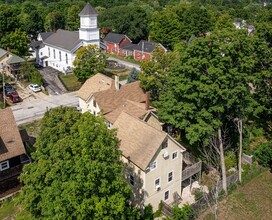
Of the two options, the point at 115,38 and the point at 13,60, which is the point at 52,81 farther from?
the point at 115,38

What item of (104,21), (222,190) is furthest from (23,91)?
(104,21)

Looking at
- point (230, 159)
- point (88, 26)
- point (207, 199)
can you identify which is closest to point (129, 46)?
point (88, 26)

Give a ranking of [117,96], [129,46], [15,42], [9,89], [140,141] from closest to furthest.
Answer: [140,141], [117,96], [9,89], [15,42], [129,46]

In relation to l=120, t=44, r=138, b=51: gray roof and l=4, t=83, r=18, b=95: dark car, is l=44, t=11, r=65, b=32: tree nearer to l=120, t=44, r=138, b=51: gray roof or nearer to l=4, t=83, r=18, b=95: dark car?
l=120, t=44, r=138, b=51: gray roof

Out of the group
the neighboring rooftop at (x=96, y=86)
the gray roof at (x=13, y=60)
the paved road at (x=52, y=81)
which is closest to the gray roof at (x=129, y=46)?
the paved road at (x=52, y=81)

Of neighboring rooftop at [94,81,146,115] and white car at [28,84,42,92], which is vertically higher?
neighboring rooftop at [94,81,146,115]

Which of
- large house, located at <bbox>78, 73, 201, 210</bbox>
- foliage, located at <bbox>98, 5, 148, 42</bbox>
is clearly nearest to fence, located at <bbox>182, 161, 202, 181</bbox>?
large house, located at <bbox>78, 73, 201, 210</bbox>
